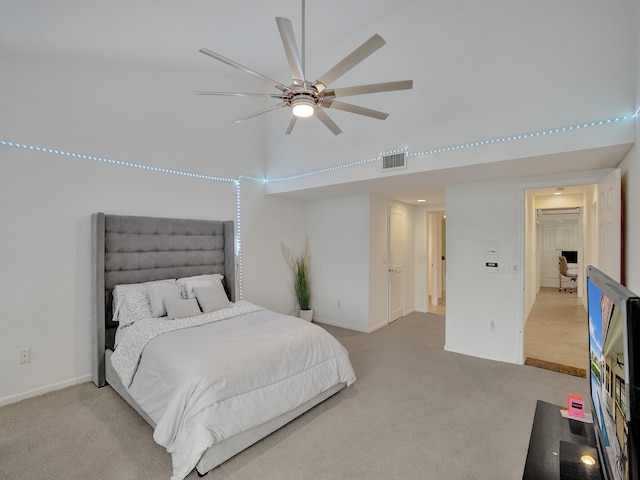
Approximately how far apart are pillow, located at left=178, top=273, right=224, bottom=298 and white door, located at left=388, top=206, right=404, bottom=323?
9.73ft

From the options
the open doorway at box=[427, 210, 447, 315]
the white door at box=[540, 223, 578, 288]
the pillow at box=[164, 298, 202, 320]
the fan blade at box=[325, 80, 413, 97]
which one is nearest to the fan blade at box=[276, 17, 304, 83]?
the fan blade at box=[325, 80, 413, 97]

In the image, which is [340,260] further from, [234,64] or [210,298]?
[234,64]

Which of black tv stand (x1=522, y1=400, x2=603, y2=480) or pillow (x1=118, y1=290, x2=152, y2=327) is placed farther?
pillow (x1=118, y1=290, x2=152, y2=327)

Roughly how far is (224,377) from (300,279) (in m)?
3.29

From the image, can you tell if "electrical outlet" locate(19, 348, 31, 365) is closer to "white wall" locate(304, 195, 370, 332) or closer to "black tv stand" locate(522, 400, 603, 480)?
"white wall" locate(304, 195, 370, 332)

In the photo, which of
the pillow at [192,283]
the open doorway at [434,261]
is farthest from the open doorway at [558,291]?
the pillow at [192,283]

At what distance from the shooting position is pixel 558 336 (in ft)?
15.7

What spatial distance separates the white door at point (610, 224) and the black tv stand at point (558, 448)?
198 cm

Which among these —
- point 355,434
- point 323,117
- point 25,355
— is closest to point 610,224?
point 323,117

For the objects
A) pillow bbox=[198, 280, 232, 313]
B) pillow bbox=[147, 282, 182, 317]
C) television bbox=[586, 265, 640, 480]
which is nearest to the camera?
television bbox=[586, 265, 640, 480]

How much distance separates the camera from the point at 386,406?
2814 mm

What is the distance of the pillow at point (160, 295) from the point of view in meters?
3.33

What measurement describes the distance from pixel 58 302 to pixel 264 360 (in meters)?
2.31

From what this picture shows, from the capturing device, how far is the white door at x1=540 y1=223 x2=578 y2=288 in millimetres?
9164
